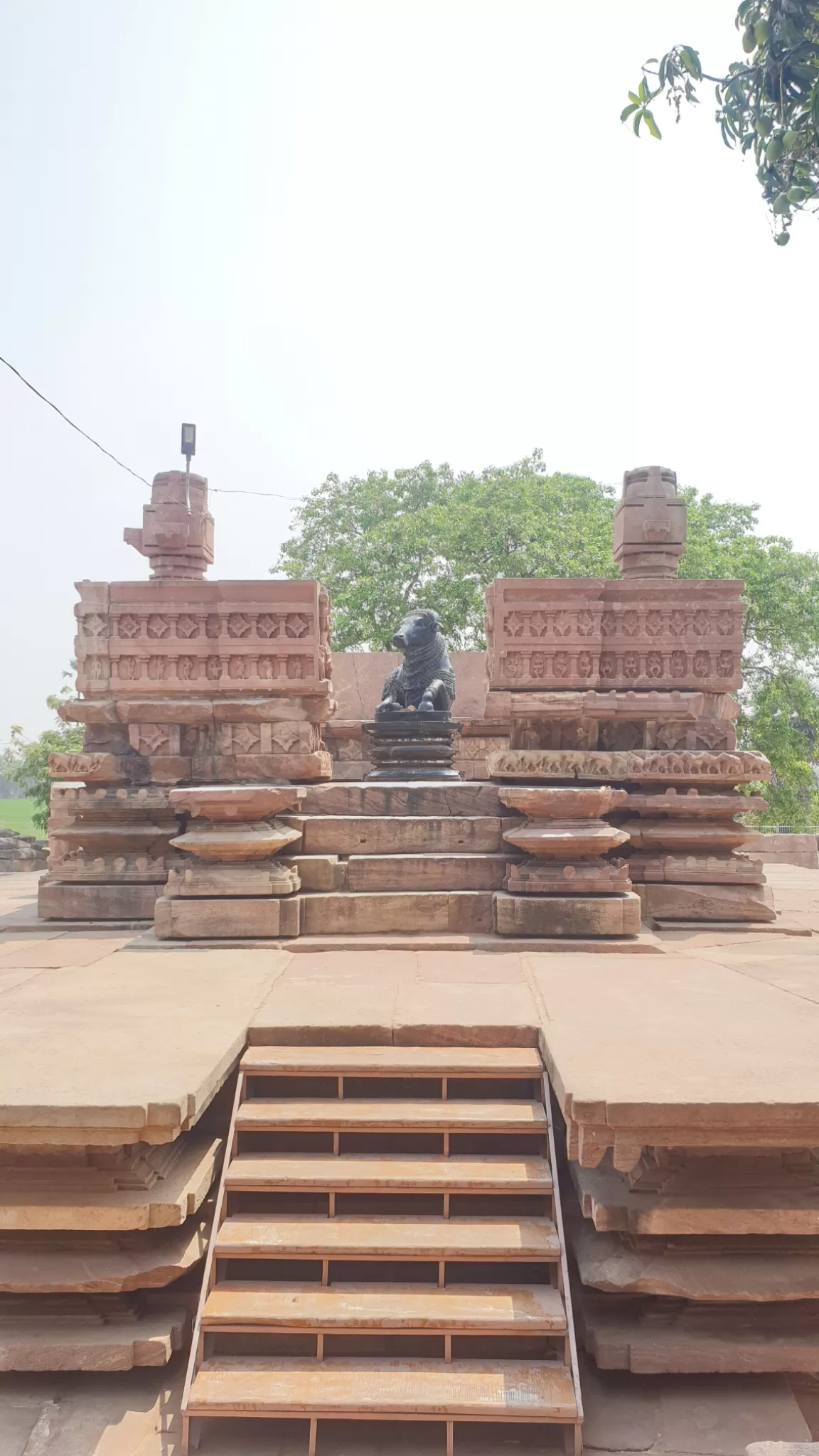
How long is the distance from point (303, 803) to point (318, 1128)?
3095 mm

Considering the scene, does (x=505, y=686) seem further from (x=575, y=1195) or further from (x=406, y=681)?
(x=575, y=1195)

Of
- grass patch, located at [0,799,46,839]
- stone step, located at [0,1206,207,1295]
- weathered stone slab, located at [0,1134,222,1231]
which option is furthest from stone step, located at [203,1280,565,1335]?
grass patch, located at [0,799,46,839]

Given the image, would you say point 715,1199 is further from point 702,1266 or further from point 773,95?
point 773,95

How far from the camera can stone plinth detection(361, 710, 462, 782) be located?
23.9 ft

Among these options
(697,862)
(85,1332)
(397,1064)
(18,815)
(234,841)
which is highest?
(234,841)

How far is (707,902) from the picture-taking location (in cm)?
562

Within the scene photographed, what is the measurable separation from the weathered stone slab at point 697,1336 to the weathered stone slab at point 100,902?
3664mm

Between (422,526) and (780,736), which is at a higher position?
(422,526)

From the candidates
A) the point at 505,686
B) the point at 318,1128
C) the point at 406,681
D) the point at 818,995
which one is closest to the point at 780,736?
the point at 406,681

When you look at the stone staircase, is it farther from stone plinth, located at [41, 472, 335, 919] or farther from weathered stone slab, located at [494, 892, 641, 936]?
stone plinth, located at [41, 472, 335, 919]

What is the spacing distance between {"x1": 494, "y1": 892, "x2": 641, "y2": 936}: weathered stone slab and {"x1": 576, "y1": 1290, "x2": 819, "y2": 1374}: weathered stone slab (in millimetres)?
2281

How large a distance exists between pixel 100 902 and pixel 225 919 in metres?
1.11

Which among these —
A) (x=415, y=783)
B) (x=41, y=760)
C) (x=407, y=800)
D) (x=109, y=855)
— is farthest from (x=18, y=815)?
(x=407, y=800)

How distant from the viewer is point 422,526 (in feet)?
64.1
